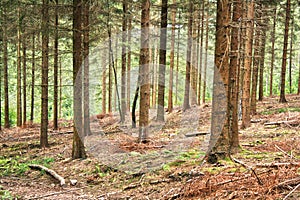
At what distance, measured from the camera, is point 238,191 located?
472cm

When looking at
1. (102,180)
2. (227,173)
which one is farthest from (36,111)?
(227,173)

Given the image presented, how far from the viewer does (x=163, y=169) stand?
750 centimetres

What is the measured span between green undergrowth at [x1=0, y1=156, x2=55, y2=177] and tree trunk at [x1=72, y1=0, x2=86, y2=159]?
113 centimetres

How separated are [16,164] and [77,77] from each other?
3711 mm

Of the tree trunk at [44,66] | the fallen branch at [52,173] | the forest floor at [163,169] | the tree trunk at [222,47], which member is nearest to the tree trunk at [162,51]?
the forest floor at [163,169]

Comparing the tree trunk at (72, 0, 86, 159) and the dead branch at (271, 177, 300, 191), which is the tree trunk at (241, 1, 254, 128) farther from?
the dead branch at (271, 177, 300, 191)

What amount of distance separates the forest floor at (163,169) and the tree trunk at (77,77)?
501mm

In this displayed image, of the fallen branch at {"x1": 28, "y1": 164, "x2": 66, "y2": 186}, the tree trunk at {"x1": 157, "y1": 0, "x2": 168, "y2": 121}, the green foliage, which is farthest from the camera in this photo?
the tree trunk at {"x1": 157, "y1": 0, "x2": 168, "y2": 121}

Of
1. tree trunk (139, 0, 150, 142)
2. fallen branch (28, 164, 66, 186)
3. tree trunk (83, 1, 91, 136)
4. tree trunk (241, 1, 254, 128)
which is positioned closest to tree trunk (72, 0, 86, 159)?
fallen branch (28, 164, 66, 186)

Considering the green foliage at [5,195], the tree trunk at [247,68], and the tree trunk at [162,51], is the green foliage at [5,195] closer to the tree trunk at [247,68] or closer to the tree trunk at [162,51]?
the tree trunk at [247,68]

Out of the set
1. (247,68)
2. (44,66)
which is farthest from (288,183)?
(44,66)

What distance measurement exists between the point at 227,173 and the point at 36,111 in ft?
140

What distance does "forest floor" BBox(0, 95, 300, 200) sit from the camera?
497 centimetres

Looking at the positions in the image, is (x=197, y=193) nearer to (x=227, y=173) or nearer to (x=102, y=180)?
(x=227, y=173)
